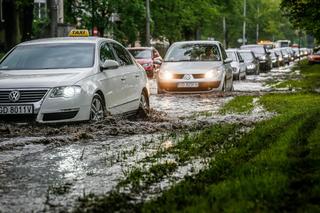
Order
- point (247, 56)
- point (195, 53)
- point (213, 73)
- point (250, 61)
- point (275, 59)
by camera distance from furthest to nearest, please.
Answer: point (275, 59) → point (247, 56) → point (250, 61) → point (195, 53) → point (213, 73)

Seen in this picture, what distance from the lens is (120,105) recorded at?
11.7 meters

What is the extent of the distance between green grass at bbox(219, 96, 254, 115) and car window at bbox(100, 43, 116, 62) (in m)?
2.51

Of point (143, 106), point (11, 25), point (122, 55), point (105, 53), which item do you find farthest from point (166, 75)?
point (11, 25)

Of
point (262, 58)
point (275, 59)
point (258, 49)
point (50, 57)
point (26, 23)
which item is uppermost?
point (26, 23)

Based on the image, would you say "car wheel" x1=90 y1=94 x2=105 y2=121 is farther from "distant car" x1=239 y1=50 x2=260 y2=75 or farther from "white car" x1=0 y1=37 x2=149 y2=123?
"distant car" x1=239 y1=50 x2=260 y2=75

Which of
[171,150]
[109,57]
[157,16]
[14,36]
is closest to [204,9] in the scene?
[157,16]

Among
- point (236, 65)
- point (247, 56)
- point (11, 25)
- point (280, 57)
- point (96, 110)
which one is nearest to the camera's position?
point (96, 110)

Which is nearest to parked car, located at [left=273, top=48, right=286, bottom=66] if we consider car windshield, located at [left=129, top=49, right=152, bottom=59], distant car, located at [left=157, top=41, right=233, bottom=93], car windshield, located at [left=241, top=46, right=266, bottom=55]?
car windshield, located at [left=241, top=46, right=266, bottom=55]

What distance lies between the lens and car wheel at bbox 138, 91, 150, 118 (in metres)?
12.9

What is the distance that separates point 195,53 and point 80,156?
40.2 ft

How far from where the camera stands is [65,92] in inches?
398

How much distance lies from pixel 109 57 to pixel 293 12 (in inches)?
451

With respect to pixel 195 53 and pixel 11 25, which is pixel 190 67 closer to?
pixel 195 53

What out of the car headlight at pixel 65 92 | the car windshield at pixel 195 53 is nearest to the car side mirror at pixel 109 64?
the car headlight at pixel 65 92
